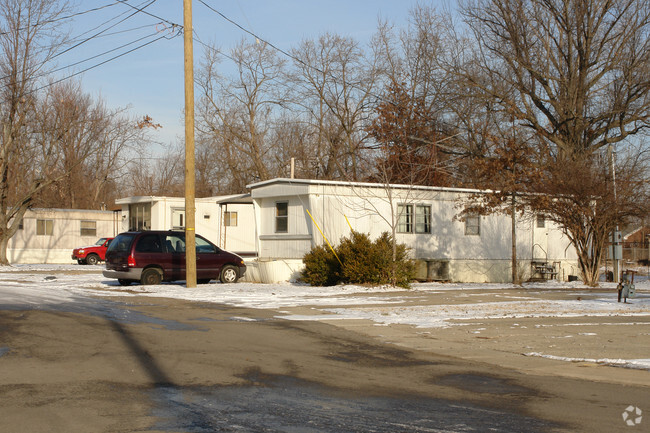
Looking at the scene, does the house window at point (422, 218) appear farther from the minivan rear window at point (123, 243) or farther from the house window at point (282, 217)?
the minivan rear window at point (123, 243)

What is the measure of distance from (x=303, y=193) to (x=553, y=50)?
16159mm

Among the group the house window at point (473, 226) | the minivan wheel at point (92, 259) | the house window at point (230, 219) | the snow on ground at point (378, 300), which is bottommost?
the snow on ground at point (378, 300)

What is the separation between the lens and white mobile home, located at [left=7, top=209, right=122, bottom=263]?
40709mm

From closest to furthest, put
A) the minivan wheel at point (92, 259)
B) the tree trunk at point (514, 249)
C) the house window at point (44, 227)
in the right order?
the tree trunk at point (514, 249), the minivan wheel at point (92, 259), the house window at point (44, 227)

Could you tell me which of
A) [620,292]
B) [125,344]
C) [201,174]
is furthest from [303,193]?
[201,174]

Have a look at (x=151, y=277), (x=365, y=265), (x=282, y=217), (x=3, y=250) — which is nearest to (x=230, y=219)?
(x=282, y=217)

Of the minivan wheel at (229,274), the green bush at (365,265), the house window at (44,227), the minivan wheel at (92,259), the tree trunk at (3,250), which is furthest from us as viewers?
the house window at (44,227)

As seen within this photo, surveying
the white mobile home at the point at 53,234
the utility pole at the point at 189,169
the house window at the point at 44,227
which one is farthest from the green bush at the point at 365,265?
the house window at the point at 44,227

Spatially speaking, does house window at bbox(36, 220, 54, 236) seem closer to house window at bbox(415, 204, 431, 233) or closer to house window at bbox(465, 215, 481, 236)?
house window at bbox(415, 204, 431, 233)

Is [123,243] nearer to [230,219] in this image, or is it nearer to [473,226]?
[473,226]

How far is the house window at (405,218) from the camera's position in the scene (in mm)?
25109

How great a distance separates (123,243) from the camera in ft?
69.5

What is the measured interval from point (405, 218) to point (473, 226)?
3.32 m

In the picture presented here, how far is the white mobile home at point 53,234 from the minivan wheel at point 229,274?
22.4 m
